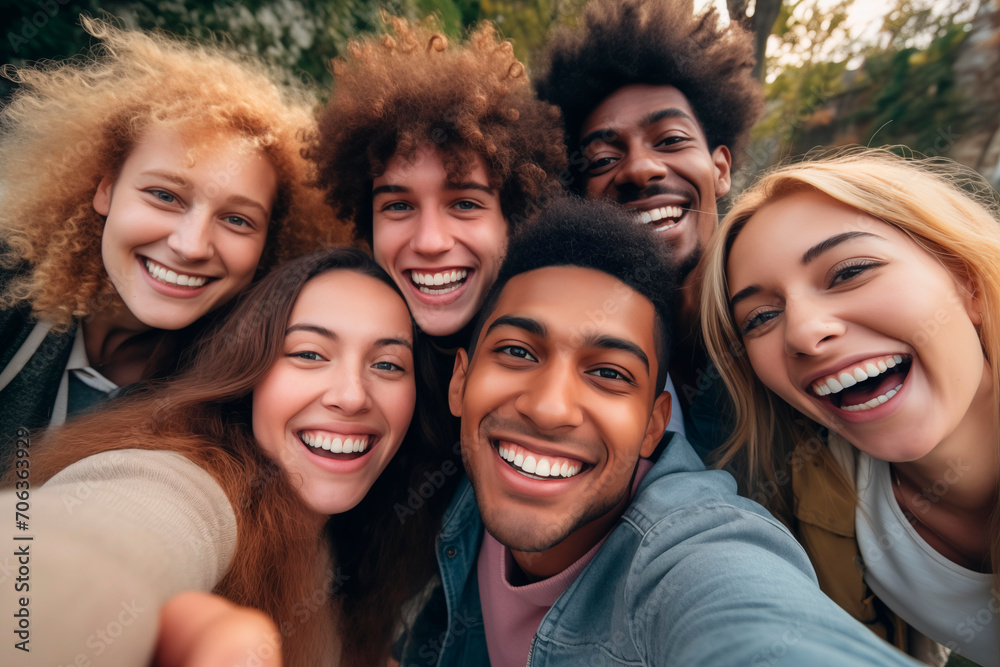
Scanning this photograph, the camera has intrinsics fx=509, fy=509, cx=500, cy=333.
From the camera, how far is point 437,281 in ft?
9.07

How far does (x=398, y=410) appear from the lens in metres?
2.47

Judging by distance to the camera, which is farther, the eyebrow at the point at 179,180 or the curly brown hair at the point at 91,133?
the curly brown hair at the point at 91,133

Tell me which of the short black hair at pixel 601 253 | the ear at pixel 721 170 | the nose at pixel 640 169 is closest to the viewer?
the short black hair at pixel 601 253

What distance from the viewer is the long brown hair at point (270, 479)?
7.09ft

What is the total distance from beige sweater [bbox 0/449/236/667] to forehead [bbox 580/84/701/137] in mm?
3117

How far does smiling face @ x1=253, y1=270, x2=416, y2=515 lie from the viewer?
A: 2.31 metres

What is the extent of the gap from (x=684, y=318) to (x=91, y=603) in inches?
108

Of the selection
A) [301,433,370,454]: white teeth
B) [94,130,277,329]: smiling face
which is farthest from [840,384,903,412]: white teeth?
[94,130,277,329]: smiling face

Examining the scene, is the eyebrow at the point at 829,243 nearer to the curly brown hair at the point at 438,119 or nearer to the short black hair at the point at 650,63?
the curly brown hair at the point at 438,119

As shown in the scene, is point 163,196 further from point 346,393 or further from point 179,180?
point 346,393

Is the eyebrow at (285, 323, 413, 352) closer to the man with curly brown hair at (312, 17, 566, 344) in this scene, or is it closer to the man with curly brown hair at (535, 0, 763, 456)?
the man with curly brown hair at (312, 17, 566, 344)

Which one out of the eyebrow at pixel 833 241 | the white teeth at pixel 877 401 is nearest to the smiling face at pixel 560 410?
the eyebrow at pixel 833 241

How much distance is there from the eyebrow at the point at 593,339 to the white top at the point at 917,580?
1.36 meters

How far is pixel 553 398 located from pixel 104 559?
140 centimetres
